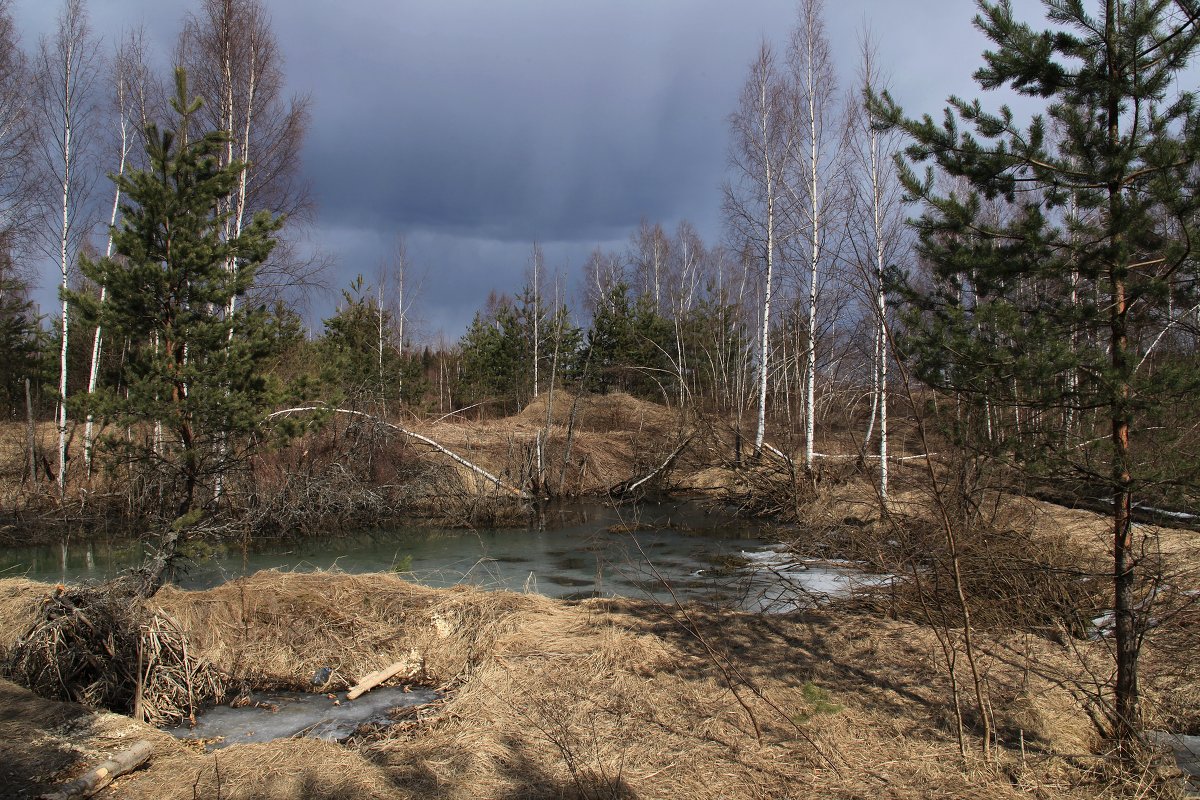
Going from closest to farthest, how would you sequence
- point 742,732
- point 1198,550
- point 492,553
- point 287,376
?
point 742,732 < point 1198,550 < point 492,553 < point 287,376

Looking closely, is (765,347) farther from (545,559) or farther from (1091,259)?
(1091,259)

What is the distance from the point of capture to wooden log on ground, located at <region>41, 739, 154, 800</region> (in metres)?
3.74

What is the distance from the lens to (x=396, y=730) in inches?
201

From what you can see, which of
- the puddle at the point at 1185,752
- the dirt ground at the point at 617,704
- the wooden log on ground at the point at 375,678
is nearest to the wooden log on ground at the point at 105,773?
the dirt ground at the point at 617,704

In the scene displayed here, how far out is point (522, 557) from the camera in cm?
1236

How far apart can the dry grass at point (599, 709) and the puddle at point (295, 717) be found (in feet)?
1.02

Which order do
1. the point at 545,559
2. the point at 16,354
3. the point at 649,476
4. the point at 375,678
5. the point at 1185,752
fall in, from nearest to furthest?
the point at 1185,752, the point at 375,678, the point at 545,559, the point at 649,476, the point at 16,354

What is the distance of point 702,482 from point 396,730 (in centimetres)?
1427

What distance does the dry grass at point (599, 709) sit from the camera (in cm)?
400

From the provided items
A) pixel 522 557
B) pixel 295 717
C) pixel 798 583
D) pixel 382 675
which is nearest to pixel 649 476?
pixel 522 557

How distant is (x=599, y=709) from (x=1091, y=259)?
13.5ft

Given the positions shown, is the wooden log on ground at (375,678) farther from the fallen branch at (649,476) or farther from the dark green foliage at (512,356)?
the dark green foliage at (512,356)

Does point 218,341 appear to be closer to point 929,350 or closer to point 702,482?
point 929,350

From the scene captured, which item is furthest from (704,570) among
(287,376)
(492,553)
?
(287,376)
